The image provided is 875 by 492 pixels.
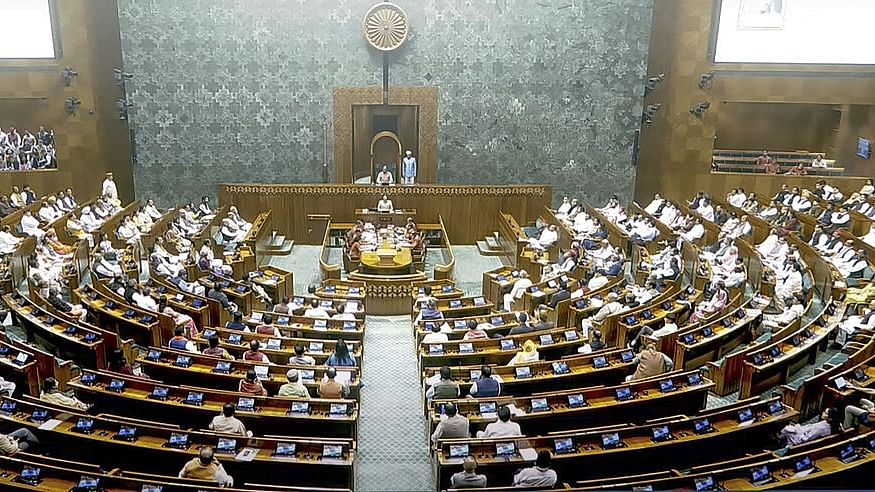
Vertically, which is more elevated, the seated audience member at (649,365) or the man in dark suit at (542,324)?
the seated audience member at (649,365)

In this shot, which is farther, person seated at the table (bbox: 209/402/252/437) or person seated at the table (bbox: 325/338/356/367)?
person seated at the table (bbox: 325/338/356/367)

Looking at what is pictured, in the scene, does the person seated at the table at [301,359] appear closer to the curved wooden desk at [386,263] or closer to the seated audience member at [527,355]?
the seated audience member at [527,355]

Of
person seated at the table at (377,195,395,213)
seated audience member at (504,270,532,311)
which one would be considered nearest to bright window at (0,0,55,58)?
person seated at the table at (377,195,395,213)

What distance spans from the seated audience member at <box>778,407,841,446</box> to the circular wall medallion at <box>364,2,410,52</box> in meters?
14.8

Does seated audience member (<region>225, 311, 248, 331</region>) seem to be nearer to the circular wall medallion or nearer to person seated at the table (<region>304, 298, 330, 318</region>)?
person seated at the table (<region>304, 298, 330, 318</region>)

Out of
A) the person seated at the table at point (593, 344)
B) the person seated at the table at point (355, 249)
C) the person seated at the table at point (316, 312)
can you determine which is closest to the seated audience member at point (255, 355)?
the person seated at the table at point (316, 312)

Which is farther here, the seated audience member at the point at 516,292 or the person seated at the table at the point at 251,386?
the seated audience member at the point at 516,292

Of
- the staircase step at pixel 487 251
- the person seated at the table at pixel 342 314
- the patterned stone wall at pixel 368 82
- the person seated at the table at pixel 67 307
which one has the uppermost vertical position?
the patterned stone wall at pixel 368 82

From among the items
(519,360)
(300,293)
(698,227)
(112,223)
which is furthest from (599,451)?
(112,223)

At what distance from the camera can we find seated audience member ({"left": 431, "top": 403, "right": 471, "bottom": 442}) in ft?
23.8

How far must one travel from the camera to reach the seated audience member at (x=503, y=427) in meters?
7.04

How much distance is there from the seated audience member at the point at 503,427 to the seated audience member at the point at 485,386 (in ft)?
3.25

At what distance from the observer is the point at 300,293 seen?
47.2 ft

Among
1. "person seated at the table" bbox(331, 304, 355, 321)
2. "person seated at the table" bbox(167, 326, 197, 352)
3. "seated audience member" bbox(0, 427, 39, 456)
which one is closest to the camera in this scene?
"seated audience member" bbox(0, 427, 39, 456)
